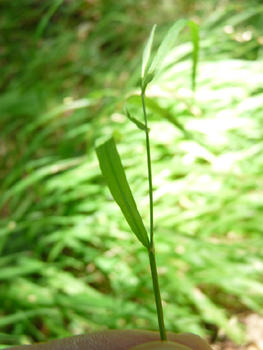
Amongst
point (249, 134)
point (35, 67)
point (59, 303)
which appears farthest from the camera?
point (35, 67)

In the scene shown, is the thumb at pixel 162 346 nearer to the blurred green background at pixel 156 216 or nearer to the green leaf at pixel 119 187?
the green leaf at pixel 119 187

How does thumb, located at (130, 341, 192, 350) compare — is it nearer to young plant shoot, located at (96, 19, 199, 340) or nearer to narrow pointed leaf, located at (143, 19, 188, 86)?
young plant shoot, located at (96, 19, 199, 340)

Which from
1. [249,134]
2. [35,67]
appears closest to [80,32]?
[35,67]

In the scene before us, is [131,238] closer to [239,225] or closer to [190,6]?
[239,225]

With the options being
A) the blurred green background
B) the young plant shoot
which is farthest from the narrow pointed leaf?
the blurred green background

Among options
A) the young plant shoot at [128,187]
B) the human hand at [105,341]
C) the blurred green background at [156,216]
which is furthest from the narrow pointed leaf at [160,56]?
the human hand at [105,341]

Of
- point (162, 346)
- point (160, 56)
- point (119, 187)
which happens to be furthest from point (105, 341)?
point (160, 56)
